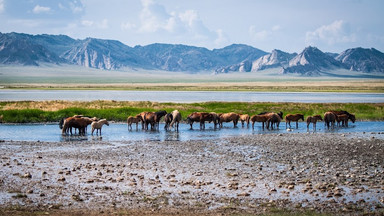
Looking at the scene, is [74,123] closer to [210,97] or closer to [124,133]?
[124,133]

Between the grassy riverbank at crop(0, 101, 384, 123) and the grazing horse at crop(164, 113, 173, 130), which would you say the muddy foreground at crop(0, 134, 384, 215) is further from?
the grassy riverbank at crop(0, 101, 384, 123)

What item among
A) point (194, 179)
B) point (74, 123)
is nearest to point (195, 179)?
point (194, 179)

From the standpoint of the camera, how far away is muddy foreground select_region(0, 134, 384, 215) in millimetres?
11281

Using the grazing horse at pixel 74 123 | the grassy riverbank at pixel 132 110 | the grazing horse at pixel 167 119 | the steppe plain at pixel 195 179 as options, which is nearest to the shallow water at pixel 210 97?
the grassy riverbank at pixel 132 110

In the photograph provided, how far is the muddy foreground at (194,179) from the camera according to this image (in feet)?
37.0

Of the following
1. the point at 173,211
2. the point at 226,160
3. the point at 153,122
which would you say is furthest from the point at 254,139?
the point at 173,211

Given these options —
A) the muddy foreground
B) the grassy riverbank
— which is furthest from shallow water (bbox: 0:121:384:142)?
the muddy foreground

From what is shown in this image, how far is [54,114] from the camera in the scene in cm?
3706

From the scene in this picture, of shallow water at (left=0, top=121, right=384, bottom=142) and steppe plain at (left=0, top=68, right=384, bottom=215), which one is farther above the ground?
steppe plain at (left=0, top=68, right=384, bottom=215)

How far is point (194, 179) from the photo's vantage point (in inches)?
560

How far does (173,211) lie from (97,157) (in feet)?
27.2

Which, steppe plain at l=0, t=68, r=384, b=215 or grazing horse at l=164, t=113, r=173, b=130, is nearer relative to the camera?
steppe plain at l=0, t=68, r=384, b=215

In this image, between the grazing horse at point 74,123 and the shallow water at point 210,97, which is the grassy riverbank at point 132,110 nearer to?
the grazing horse at point 74,123

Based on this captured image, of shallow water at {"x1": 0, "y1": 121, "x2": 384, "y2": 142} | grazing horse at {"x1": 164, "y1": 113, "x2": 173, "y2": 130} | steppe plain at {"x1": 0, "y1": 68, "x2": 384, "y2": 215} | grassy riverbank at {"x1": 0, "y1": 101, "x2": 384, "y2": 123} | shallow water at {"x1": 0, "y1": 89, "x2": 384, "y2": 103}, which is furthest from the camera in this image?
shallow water at {"x1": 0, "y1": 89, "x2": 384, "y2": 103}
